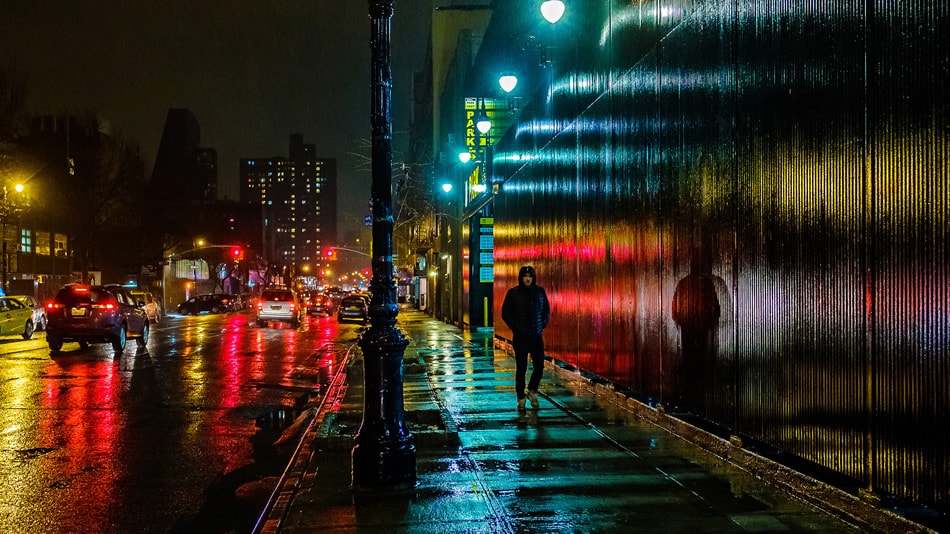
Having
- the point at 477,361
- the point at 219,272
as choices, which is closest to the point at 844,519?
the point at 477,361

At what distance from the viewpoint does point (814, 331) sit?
21.2 ft

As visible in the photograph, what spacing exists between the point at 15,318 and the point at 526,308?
83.3 ft

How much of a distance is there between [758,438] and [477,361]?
12.7 meters

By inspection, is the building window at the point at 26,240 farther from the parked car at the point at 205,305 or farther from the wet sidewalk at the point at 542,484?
the wet sidewalk at the point at 542,484

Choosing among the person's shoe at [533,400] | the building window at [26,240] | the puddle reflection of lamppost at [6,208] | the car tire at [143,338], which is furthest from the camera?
the building window at [26,240]

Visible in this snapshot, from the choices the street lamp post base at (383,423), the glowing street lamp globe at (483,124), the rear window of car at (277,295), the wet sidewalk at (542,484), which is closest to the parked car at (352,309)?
the rear window of car at (277,295)

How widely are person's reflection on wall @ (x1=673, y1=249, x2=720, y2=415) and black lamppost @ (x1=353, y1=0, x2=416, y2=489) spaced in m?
3.31

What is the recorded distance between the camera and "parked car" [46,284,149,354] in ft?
70.3

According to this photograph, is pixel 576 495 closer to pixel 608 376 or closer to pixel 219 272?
pixel 608 376

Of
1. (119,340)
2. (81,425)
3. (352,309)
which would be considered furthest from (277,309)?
(81,425)

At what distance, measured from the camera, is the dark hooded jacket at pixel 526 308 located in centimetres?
1100

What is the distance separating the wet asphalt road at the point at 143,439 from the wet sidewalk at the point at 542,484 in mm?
685

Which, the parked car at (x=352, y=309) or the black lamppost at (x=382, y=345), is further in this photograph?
the parked car at (x=352, y=309)

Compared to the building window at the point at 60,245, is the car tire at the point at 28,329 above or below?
below
